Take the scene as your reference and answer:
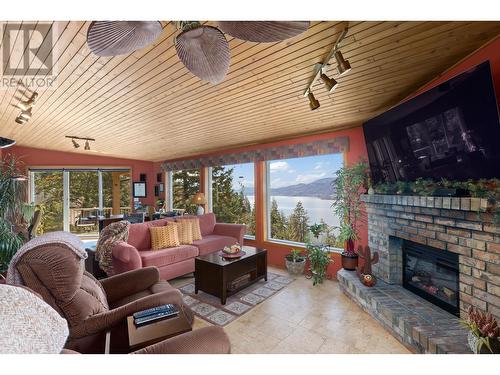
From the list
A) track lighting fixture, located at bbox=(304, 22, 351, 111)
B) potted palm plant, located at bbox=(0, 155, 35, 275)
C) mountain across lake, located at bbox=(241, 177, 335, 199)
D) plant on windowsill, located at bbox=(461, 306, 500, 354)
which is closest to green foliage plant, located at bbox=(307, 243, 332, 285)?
mountain across lake, located at bbox=(241, 177, 335, 199)

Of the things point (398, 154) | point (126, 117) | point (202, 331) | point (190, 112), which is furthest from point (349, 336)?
point (126, 117)

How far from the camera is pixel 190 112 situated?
2.98 meters

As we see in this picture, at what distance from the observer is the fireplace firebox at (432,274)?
7.06ft

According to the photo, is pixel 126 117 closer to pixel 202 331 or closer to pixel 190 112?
pixel 190 112

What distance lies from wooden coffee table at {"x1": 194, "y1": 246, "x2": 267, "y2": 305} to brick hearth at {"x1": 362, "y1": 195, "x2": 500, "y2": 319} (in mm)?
1677

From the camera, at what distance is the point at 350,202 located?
337 centimetres

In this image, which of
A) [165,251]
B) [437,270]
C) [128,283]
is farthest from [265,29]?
[165,251]

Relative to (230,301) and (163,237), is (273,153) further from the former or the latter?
(230,301)

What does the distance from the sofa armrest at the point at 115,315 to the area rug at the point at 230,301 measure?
3.09 feet

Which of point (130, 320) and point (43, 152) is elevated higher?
point (43, 152)

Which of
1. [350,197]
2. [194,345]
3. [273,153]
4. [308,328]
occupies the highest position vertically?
[273,153]

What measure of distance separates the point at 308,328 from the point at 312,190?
231cm

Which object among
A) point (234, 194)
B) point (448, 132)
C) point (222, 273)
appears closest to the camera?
point (448, 132)
